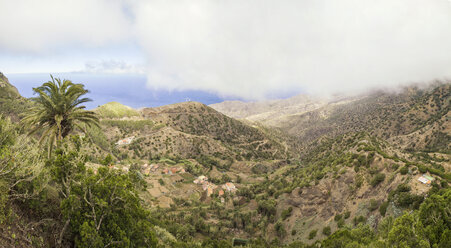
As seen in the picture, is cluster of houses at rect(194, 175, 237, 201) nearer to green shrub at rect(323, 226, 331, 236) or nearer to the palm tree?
green shrub at rect(323, 226, 331, 236)

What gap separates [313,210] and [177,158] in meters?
57.7

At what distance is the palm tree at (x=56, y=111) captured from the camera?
1297cm

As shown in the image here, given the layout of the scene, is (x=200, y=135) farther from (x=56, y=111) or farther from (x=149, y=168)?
(x=56, y=111)

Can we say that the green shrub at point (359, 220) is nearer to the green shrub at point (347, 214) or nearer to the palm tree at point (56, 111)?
the green shrub at point (347, 214)

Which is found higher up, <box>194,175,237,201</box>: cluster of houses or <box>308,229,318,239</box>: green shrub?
<box>308,229,318,239</box>: green shrub

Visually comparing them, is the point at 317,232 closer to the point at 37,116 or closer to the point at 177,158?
the point at 37,116

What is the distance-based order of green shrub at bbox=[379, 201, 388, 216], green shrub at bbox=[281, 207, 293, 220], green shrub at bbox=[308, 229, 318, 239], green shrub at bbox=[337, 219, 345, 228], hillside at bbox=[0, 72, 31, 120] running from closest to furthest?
1. green shrub at bbox=[379, 201, 388, 216]
2. green shrub at bbox=[337, 219, 345, 228]
3. green shrub at bbox=[308, 229, 318, 239]
4. green shrub at bbox=[281, 207, 293, 220]
5. hillside at bbox=[0, 72, 31, 120]

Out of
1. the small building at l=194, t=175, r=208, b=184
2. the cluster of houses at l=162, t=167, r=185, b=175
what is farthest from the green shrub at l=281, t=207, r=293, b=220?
the cluster of houses at l=162, t=167, r=185, b=175

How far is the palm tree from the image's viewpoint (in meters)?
13.0

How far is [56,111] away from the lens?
13.6 m

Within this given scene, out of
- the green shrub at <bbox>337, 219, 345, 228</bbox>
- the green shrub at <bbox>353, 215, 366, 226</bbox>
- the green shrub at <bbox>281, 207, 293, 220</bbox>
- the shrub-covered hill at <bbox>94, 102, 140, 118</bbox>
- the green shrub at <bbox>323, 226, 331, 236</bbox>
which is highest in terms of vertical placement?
the shrub-covered hill at <bbox>94, 102, 140, 118</bbox>

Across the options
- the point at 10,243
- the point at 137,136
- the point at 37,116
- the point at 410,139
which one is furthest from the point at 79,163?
the point at 410,139

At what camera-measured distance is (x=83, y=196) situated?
33.4 ft

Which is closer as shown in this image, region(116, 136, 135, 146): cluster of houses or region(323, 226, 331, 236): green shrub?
region(323, 226, 331, 236): green shrub
